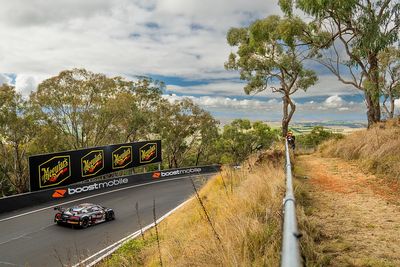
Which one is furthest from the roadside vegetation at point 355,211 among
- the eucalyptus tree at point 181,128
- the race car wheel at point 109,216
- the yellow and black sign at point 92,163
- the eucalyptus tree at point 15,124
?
the eucalyptus tree at point 181,128

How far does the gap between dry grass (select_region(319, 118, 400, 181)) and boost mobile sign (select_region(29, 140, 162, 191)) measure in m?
20.4

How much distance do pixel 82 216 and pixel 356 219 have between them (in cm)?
1533

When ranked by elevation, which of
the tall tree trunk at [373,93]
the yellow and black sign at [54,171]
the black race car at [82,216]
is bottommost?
the black race car at [82,216]

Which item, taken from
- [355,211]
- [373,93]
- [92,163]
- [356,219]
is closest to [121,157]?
[92,163]

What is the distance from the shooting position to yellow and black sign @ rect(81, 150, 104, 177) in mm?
30188

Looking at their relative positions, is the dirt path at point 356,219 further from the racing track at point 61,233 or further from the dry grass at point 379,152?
the racing track at point 61,233

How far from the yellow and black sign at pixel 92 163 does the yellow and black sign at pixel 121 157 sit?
1.92 metres

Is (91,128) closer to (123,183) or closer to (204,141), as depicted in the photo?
(123,183)

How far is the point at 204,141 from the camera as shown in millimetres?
58750

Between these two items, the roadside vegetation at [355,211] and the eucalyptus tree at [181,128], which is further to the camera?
the eucalyptus tree at [181,128]

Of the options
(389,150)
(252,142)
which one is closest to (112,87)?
(252,142)

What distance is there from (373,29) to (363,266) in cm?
1577

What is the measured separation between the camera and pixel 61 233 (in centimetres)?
1733

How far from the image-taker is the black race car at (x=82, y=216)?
1789 cm
